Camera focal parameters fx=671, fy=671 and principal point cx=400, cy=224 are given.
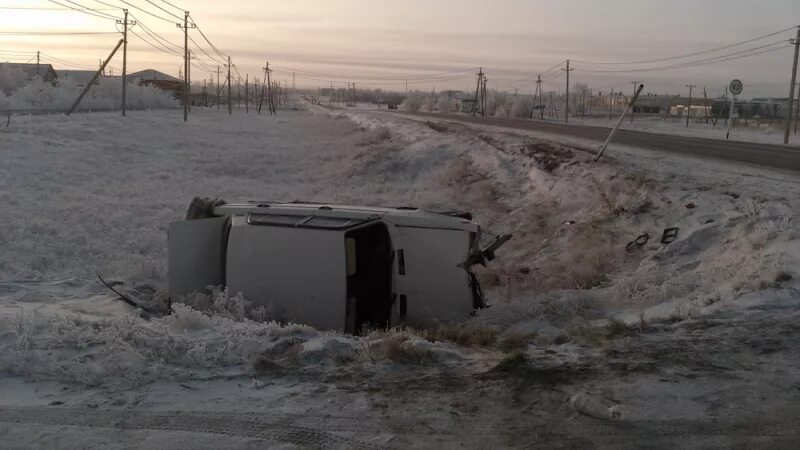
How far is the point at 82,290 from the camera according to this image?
8.72 m

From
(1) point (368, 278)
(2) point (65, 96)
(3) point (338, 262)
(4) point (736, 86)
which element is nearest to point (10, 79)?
(2) point (65, 96)

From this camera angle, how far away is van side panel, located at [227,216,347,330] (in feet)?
22.6

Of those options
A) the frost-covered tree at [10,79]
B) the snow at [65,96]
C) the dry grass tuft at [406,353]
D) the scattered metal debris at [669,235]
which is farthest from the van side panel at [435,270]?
the frost-covered tree at [10,79]

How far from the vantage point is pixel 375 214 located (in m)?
7.59

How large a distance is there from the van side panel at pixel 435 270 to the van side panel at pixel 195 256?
2118mm

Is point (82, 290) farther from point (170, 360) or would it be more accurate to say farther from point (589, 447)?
point (589, 447)

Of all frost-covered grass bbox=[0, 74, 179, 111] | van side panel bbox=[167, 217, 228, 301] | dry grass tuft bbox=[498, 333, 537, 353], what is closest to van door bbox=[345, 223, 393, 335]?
van side panel bbox=[167, 217, 228, 301]

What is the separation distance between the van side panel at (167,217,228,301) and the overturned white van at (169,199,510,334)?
0.01 meters

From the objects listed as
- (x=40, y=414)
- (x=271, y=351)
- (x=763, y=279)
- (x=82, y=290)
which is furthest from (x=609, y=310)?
(x=82, y=290)

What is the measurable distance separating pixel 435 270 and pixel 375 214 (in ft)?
3.05

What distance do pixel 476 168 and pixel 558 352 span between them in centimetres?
1560

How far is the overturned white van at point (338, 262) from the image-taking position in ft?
22.7

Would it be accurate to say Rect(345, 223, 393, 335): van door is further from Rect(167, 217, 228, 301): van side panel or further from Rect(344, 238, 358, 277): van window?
Rect(167, 217, 228, 301): van side panel

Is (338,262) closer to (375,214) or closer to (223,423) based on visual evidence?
(375,214)
